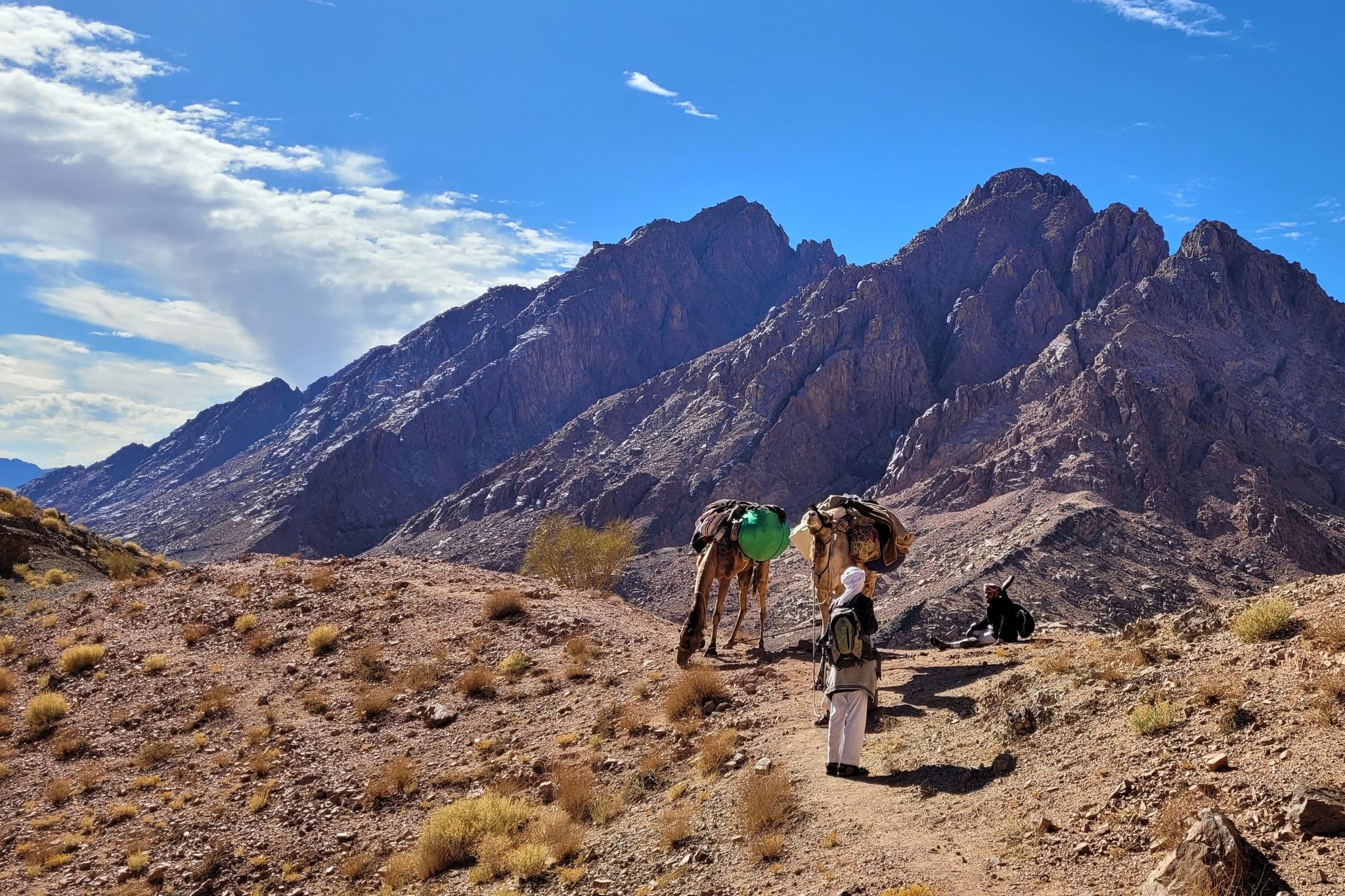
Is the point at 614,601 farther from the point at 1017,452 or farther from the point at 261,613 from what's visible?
the point at 1017,452

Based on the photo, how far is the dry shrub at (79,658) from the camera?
17031 mm

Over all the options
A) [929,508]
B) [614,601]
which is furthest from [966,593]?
[614,601]

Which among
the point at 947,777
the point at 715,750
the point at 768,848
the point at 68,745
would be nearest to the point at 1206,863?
the point at 947,777

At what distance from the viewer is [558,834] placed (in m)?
9.47

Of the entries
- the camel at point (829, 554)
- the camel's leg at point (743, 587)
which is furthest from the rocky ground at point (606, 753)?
the camel at point (829, 554)

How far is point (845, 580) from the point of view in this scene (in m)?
9.77

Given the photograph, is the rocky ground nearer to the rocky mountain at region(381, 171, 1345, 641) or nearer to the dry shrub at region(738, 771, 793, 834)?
the dry shrub at region(738, 771, 793, 834)

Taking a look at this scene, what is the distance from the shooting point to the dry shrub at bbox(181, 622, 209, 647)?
18.2 m

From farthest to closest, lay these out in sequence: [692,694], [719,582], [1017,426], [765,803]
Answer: [1017,426] < [719,582] < [692,694] < [765,803]

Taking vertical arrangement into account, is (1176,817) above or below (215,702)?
above

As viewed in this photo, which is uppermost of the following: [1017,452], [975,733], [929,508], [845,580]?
[1017,452]

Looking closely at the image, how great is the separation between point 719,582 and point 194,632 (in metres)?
11.1

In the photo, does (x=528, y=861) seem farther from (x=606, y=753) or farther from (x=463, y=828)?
(x=606, y=753)

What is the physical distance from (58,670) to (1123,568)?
273ft
